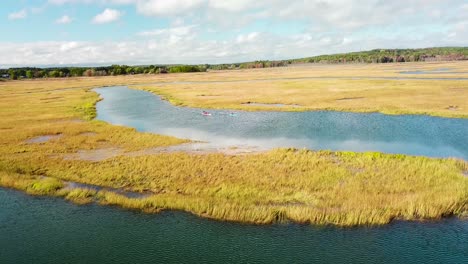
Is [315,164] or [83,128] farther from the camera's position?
[83,128]

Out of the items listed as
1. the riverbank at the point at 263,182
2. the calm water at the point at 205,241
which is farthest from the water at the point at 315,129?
the calm water at the point at 205,241

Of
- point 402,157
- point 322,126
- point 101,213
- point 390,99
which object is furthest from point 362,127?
point 101,213

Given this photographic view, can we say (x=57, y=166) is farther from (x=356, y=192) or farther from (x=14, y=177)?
(x=356, y=192)

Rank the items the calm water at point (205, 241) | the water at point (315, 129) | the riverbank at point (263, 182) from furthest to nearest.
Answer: the water at point (315, 129)
the riverbank at point (263, 182)
the calm water at point (205, 241)

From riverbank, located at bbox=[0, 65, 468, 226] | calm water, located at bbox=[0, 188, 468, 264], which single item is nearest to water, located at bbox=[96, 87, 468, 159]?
riverbank, located at bbox=[0, 65, 468, 226]

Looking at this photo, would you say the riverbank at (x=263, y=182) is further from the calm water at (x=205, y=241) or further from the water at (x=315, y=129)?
the water at (x=315, y=129)
